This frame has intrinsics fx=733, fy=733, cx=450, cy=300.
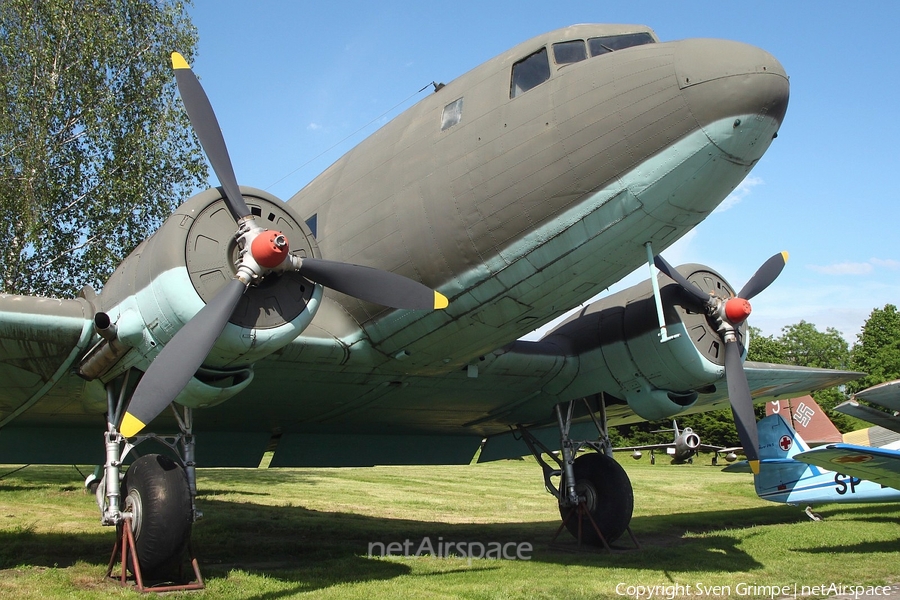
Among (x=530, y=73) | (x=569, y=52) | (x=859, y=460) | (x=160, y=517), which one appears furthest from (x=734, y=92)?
(x=859, y=460)

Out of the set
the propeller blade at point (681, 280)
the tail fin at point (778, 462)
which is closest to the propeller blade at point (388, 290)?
the propeller blade at point (681, 280)

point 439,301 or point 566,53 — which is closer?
point 439,301

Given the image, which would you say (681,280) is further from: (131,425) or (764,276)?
(131,425)

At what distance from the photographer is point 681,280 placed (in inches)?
383

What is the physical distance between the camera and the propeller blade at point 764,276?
10.4 meters

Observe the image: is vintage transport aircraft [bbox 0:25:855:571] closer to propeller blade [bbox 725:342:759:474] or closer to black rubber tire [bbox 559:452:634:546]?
propeller blade [bbox 725:342:759:474]

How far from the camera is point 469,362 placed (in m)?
9.13

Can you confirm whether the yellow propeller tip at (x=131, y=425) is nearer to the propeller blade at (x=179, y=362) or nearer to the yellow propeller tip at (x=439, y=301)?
the propeller blade at (x=179, y=362)

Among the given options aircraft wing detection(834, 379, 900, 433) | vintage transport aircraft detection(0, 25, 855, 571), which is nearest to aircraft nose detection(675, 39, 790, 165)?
vintage transport aircraft detection(0, 25, 855, 571)

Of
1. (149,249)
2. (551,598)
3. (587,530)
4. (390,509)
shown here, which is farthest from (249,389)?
(390,509)

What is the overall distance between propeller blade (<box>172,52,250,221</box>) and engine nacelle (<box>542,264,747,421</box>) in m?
5.56

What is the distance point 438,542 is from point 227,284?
695cm

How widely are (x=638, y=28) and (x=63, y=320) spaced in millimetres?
6482

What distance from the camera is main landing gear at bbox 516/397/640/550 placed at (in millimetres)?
10977
